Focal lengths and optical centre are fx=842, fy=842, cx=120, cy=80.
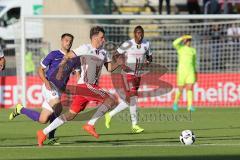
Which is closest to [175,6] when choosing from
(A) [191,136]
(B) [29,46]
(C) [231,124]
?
(B) [29,46]

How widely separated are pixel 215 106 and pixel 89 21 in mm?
6073

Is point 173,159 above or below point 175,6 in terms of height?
below

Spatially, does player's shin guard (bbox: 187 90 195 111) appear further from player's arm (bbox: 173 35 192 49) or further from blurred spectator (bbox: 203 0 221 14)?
blurred spectator (bbox: 203 0 221 14)

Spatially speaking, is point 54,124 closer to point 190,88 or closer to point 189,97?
point 189,97

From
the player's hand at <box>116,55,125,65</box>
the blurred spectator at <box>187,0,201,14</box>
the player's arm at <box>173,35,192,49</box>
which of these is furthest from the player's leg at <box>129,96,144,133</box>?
the blurred spectator at <box>187,0,201,14</box>

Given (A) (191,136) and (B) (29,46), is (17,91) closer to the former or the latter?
(B) (29,46)

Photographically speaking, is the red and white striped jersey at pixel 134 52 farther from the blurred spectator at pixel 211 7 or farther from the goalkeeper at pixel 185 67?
the blurred spectator at pixel 211 7

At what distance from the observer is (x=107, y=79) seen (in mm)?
25625

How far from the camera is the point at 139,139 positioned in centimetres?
1617

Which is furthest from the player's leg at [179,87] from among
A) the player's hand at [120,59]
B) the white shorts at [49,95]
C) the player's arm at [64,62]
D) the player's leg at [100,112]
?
the white shorts at [49,95]

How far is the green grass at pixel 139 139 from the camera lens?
13.4 m

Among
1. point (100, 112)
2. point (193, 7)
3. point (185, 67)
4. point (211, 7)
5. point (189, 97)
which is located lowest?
point (189, 97)

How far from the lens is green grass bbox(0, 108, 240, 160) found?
13352mm

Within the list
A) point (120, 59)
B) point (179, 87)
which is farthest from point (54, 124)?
point (179, 87)
